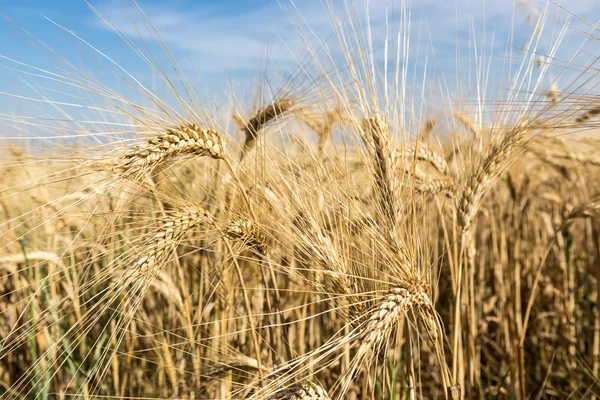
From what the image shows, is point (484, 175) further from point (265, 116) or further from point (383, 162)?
point (265, 116)

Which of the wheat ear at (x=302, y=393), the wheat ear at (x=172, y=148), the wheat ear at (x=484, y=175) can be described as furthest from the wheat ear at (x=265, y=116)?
the wheat ear at (x=302, y=393)

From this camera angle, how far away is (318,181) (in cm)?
131

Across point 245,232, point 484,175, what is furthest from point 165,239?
point 484,175

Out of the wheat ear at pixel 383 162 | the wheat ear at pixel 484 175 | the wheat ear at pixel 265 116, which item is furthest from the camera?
the wheat ear at pixel 265 116

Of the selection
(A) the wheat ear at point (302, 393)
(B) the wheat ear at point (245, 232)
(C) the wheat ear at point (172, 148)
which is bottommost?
(A) the wheat ear at point (302, 393)

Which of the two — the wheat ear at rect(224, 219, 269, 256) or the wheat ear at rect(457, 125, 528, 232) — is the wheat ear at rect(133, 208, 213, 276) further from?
the wheat ear at rect(457, 125, 528, 232)

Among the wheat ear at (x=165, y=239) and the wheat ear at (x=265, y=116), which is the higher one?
the wheat ear at (x=265, y=116)

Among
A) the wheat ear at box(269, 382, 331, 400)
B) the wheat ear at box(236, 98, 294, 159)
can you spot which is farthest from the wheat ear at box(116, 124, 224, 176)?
the wheat ear at box(269, 382, 331, 400)

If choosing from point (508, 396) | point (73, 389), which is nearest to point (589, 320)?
point (508, 396)

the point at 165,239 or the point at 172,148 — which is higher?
the point at 172,148

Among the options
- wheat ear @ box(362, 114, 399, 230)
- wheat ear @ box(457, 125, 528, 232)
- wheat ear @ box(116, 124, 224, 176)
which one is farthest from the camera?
wheat ear @ box(457, 125, 528, 232)

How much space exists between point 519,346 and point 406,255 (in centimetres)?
94

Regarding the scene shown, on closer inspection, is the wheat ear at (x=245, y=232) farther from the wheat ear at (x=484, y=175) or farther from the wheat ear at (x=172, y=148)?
the wheat ear at (x=484, y=175)

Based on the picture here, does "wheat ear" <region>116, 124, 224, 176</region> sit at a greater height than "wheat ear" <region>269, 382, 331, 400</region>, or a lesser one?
greater
